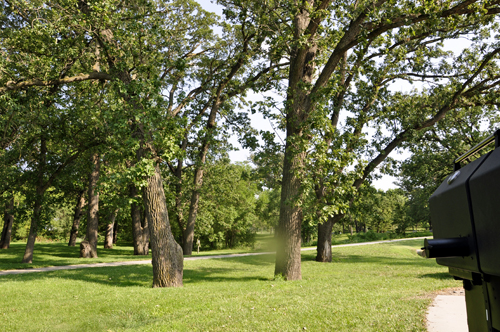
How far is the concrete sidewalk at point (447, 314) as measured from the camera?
18.5ft

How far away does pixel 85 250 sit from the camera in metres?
24.7

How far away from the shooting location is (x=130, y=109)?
38.3ft

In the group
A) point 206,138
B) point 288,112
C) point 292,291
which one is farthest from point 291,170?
point 206,138

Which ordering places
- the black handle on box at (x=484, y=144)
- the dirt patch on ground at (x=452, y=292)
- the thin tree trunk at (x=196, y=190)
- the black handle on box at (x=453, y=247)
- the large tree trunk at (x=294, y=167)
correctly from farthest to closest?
the thin tree trunk at (x=196, y=190) → the large tree trunk at (x=294, y=167) → the dirt patch on ground at (x=452, y=292) → the black handle on box at (x=453, y=247) → the black handle on box at (x=484, y=144)

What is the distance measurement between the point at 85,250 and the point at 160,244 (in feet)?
50.8

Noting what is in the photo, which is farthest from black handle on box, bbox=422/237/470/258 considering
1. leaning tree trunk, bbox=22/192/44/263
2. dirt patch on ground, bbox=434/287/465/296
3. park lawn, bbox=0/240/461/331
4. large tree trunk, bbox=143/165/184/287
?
leaning tree trunk, bbox=22/192/44/263

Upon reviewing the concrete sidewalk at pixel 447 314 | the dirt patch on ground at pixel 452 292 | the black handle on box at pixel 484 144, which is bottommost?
the concrete sidewalk at pixel 447 314

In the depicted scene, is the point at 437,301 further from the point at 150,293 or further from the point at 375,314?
the point at 150,293

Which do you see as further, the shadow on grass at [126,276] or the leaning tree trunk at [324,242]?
the leaning tree trunk at [324,242]

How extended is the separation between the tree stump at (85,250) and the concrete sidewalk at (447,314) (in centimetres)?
2283

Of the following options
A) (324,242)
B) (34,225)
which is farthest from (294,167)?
(34,225)

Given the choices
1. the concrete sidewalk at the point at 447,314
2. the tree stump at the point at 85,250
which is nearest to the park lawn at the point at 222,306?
the concrete sidewalk at the point at 447,314

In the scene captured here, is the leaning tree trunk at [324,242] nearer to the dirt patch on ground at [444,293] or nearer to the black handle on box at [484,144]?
the dirt patch on ground at [444,293]

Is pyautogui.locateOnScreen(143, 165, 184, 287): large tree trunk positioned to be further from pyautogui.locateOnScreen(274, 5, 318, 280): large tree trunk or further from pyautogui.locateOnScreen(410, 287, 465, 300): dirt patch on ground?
pyautogui.locateOnScreen(410, 287, 465, 300): dirt patch on ground
